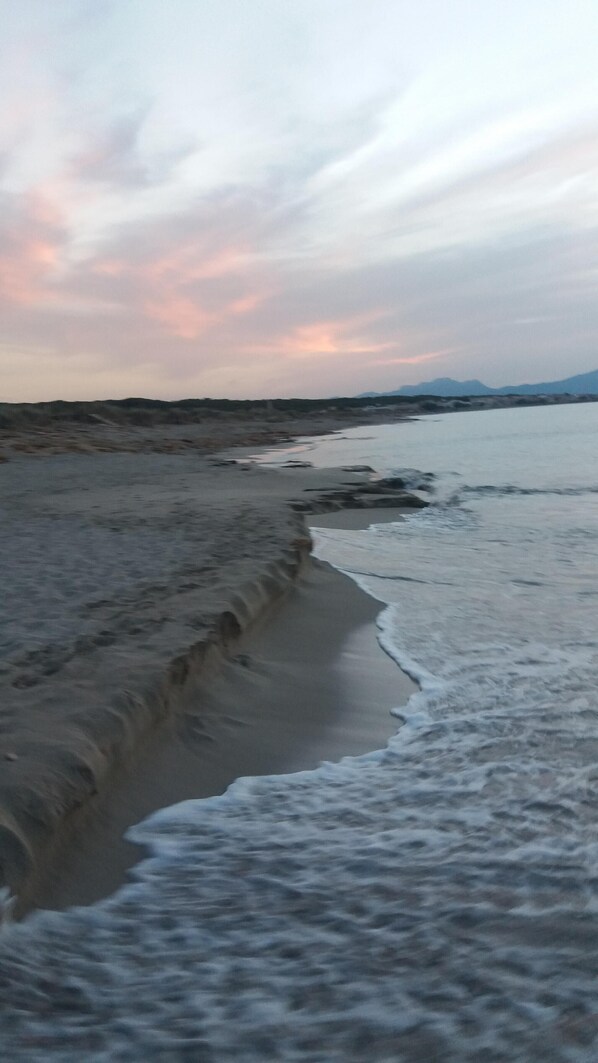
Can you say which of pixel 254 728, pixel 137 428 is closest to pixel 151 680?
pixel 254 728

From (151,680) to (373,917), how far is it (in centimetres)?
207

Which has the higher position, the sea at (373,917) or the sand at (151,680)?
the sand at (151,680)

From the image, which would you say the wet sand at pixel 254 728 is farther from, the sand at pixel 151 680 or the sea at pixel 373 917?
the sea at pixel 373 917

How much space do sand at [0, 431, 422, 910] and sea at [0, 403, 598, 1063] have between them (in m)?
0.26

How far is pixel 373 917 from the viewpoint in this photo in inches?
100

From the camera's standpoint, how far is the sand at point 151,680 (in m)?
3.06

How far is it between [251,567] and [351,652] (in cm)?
170

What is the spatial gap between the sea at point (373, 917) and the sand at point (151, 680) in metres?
0.26

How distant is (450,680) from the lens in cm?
495

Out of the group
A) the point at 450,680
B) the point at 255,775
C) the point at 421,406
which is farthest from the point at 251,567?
the point at 421,406

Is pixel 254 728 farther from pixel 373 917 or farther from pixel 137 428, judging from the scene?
pixel 137 428

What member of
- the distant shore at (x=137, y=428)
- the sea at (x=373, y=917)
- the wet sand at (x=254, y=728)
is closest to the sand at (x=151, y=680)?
the wet sand at (x=254, y=728)

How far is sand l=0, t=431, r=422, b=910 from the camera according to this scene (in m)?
3.06

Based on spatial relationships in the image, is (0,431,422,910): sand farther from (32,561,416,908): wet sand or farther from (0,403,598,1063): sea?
(0,403,598,1063): sea
